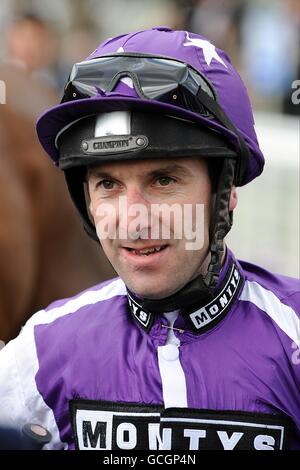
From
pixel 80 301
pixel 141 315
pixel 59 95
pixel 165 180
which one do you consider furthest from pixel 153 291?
pixel 59 95

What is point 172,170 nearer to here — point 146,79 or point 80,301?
point 146,79

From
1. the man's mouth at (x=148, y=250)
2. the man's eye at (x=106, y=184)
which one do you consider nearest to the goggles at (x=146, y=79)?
the man's eye at (x=106, y=184)

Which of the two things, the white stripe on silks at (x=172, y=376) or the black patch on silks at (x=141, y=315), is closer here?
the white stripe on silks at (x=172, y=376)

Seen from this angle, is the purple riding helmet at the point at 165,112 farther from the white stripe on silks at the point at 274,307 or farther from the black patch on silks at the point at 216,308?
the white stripe on silks at the point at 274,307

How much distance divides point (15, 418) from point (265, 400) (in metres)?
0.69

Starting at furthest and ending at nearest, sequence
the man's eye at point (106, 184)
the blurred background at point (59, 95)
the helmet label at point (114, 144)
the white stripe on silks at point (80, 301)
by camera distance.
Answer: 1. the blurred background at point (59, 95)
2. the white stripe on silks at point (80, 301)
3. the man's eye at point (106, 184)
4. the helmet label at point (114, 144)

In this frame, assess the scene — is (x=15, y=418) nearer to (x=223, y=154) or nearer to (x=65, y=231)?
(x=223, y=154)

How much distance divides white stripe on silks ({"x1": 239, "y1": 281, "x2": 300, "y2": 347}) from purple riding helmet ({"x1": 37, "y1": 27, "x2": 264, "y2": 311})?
Answer: 0.17m

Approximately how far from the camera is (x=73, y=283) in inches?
173

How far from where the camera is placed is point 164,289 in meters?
2.11

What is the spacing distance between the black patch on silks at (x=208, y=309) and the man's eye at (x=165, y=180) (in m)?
0.34

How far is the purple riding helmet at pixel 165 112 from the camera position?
2.02m

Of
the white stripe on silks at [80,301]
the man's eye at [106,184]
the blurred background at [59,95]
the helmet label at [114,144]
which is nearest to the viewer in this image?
the helmet label at [114,144]
